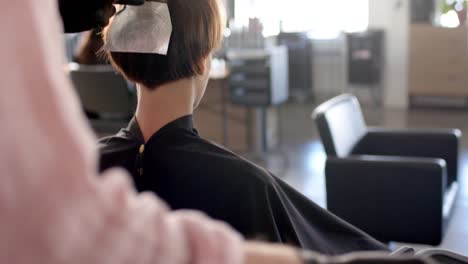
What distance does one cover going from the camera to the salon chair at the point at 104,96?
471cm

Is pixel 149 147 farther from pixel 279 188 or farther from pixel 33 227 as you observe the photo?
pixel 33 227

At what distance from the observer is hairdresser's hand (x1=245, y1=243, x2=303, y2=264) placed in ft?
1.84

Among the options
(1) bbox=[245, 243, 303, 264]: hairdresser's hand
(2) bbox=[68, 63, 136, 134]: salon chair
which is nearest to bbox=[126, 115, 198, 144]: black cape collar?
(1) bbox=[245, 243, 303, 264]: hairdresser's hand

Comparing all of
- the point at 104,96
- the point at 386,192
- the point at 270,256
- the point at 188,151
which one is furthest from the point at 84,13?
the point at 104,96

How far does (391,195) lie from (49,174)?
2499mm

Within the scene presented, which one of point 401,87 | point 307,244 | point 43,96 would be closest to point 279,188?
point 307,244

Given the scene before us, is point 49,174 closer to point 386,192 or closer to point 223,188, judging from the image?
point 223,188

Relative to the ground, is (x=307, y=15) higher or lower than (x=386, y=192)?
higher

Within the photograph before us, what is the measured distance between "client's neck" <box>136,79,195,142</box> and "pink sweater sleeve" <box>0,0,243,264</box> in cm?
108

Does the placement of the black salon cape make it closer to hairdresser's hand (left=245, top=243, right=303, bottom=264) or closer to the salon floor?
hairdresser's hand (left=245, top=243, right=303, bottom=264)

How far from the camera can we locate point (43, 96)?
487 mm

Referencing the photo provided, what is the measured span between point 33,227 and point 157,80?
1132mm

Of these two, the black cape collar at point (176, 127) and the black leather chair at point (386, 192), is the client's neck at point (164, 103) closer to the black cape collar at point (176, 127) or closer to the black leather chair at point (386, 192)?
the black cape collar at point (176, 127)

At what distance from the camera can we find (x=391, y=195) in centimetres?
283
